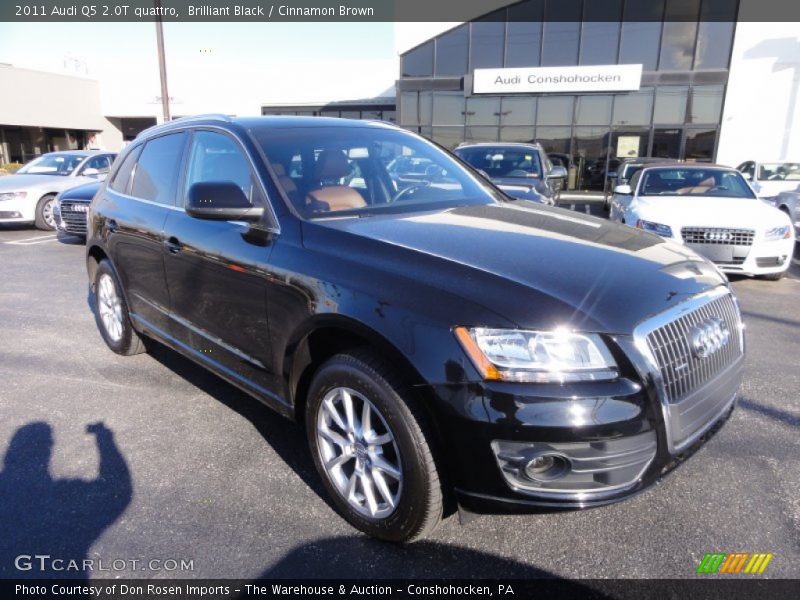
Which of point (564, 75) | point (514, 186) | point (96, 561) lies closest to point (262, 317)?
point (96, 561)

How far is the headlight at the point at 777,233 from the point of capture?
6.49 meters

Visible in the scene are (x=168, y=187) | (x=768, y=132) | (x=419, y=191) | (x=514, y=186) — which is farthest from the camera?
(x=768, y=132)

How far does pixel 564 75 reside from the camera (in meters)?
19.4

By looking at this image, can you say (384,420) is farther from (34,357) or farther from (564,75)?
(564,75)

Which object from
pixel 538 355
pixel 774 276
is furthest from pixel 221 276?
pixel 774 276

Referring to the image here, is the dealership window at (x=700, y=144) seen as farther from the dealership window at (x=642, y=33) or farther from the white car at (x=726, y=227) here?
the white car at (x=726, y=227)

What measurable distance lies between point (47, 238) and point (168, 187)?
8.73 meters

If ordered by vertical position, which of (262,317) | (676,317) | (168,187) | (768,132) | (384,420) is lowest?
(384,420)

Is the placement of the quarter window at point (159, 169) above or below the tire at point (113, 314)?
above

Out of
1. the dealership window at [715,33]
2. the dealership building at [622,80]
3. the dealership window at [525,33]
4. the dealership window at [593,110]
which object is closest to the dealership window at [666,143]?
the dealership building at [622,80]

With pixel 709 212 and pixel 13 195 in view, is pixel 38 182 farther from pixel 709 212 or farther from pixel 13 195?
pixel 709 212

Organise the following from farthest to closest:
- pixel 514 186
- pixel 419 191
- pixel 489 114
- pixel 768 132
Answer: pixel 489 114 → pixel 768 132 → pixel 514 186 → pixel 419 191

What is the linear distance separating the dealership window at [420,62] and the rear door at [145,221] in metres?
18.9

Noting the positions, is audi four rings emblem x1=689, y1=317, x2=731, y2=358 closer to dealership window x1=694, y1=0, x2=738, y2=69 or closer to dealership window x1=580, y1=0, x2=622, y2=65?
dealership window x1=580, y1=0, x2=622, y2=65
